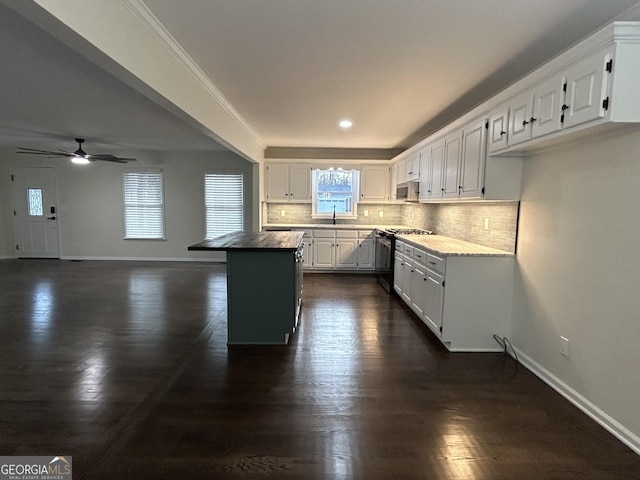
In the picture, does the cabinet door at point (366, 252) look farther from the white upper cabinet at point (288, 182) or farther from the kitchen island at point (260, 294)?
the kitchen island at point (260, 294)

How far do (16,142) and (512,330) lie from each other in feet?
29.0

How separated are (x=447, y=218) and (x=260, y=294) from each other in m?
3.01

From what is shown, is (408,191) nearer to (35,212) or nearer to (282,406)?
(282,406)

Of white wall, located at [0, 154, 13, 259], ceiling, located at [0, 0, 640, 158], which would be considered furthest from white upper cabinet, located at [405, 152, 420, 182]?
white wall, located at [0, 154, 13, 259]

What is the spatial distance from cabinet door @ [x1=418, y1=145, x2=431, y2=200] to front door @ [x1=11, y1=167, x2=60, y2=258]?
7.90m

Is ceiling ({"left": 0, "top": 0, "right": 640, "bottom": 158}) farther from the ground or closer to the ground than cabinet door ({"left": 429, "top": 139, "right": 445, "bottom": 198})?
farther from the ground

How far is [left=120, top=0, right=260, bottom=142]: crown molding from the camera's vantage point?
79.5 inches

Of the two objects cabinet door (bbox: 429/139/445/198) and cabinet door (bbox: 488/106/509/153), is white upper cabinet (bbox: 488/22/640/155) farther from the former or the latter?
cabinet door (bbox: 429/139/445/198)

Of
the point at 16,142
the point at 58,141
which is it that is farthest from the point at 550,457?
the point at 16,142

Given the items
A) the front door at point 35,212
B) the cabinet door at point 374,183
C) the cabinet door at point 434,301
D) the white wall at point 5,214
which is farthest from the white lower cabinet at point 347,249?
the white wall at point 5,214

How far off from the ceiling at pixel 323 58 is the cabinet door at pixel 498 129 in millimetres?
382

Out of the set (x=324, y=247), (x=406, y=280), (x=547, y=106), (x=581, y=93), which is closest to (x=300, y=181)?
(x=324, y=247)

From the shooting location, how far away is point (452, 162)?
3.90 m

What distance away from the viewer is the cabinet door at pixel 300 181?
6801mm
